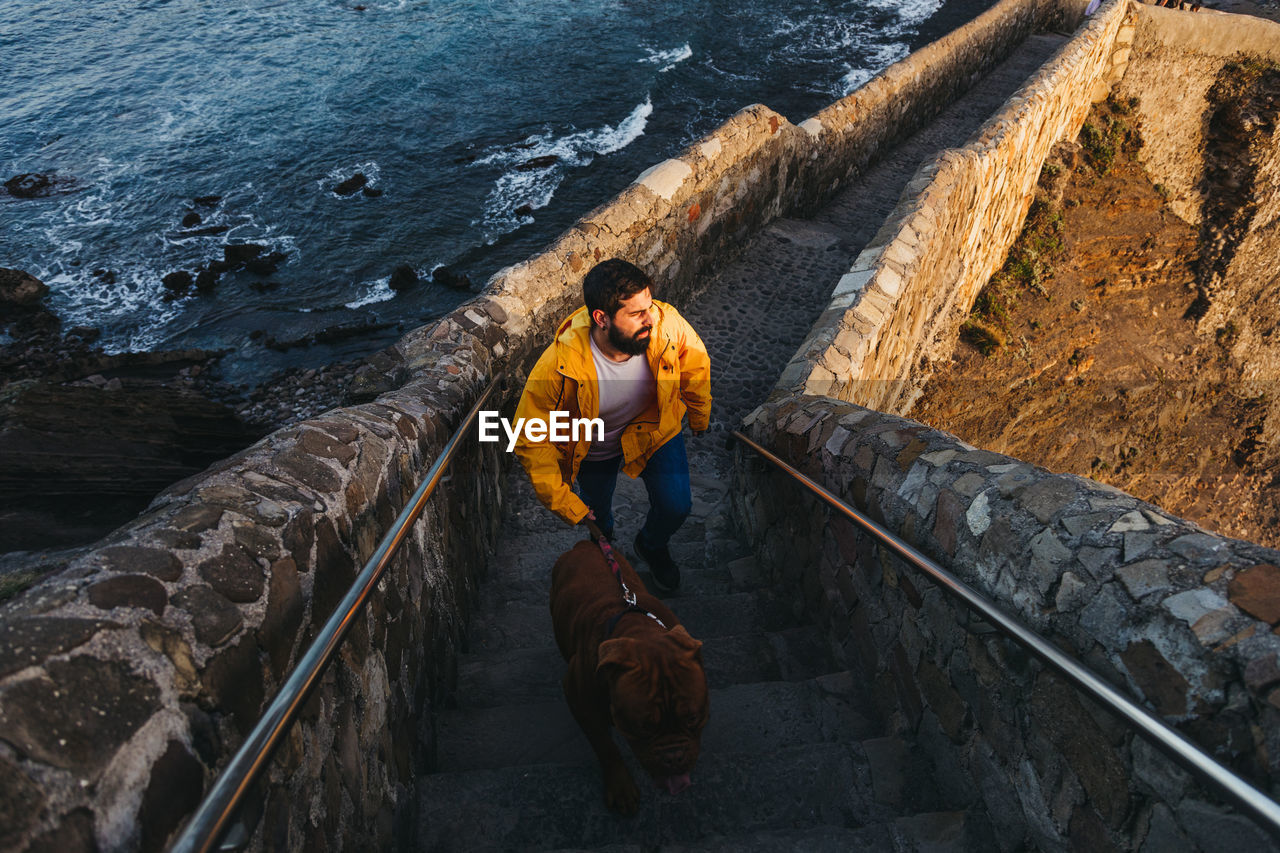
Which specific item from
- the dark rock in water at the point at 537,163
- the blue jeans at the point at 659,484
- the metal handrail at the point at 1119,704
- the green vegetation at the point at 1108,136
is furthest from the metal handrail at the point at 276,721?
the dark rock in water at the point at 537,163

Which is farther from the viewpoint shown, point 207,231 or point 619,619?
point 207,231

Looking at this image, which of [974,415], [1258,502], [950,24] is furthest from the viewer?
[950,24]

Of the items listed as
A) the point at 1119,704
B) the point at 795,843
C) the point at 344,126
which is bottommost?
the point at 344,126

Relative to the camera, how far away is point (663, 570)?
4176mm

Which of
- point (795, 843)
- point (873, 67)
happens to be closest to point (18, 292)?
point (795, 843)

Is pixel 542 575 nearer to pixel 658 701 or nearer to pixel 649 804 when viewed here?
pixel 649 804

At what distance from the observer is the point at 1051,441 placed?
450 inches

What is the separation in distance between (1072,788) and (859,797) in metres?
0.81

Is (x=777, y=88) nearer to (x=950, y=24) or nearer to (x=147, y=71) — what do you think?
(x=950, y=24)

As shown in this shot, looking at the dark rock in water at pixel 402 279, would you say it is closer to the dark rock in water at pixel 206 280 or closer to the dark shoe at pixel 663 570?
the dark rock in water at pixel 206 280

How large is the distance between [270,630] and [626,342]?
1.84m

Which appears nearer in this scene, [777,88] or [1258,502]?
[1258,502]

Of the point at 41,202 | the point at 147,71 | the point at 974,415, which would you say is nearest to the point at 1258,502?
the point at 974,415

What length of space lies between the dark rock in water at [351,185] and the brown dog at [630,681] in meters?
16.3
